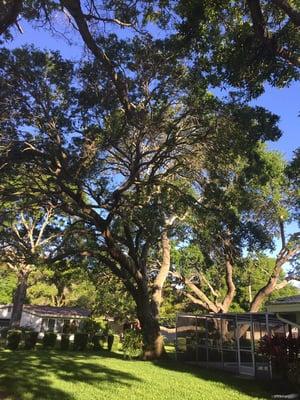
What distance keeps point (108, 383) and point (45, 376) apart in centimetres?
204

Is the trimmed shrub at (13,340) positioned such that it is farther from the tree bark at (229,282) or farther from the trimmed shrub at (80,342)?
the tree bark at (229,282)

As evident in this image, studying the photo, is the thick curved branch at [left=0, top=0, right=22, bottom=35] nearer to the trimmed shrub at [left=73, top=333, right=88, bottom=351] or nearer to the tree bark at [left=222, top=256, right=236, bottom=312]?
the tree bark at [left=222, top=256, right=236, bottom=312]

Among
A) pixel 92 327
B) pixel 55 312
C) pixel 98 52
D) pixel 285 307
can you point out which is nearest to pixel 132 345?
pixel 285 307

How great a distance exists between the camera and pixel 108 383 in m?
13.5

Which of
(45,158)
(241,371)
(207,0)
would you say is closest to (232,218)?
(241,371)

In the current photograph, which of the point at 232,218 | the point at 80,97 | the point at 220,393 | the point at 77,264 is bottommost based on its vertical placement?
the point at 220,393

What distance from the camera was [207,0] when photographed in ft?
30.1

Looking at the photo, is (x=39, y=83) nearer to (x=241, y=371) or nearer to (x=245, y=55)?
(x=245, y=55)

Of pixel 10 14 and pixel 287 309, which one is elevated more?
pixel 10 14

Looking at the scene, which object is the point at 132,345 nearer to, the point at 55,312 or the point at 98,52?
the point at 98,52

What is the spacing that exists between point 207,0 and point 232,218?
1108 centimetres

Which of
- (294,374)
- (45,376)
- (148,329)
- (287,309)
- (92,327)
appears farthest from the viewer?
(92,327)

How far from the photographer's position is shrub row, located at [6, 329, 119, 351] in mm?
24828

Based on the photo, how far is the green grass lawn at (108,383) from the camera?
1174 cm
